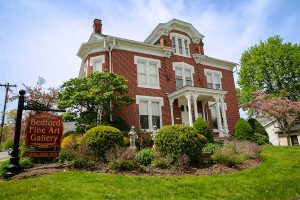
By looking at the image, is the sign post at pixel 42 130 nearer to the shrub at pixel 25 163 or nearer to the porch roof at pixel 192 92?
the shrub at pixel 25 163

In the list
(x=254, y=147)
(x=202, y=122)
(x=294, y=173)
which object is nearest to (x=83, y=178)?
(x=294, y=173)

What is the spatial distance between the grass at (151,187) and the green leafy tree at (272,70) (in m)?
26.4

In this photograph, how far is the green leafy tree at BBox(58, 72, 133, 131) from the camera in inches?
668

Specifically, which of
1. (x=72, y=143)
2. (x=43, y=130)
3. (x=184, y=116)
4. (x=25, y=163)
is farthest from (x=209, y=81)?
(x=25, y=163)

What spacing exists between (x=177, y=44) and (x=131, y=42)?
17.5ft

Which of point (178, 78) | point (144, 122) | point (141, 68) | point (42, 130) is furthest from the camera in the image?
point (178, 78)

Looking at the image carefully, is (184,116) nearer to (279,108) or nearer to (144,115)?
(144,115)

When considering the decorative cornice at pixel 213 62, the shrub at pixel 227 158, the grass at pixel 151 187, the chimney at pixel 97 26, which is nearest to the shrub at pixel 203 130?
the shrub at pixel 227 158

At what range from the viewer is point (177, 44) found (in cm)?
2464

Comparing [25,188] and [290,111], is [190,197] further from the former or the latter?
[290,111]

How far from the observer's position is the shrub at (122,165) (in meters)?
9.76

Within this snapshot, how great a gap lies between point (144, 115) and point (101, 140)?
32.3 ft

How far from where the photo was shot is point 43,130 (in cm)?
1085

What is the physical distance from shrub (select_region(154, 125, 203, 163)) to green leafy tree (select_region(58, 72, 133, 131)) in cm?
634
